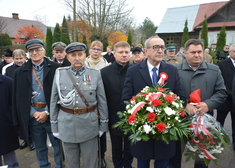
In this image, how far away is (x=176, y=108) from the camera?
6.29 feet

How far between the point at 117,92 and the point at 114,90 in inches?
2.3

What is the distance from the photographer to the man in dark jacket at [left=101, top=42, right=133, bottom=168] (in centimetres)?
295

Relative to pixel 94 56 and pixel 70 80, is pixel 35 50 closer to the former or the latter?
pixel 70 80

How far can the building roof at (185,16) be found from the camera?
27.9 m

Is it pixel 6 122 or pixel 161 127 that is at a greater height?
pixel 161 127

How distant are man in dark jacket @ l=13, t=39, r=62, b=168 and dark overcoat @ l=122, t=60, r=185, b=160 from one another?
1.36 m

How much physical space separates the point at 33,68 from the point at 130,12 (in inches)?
739

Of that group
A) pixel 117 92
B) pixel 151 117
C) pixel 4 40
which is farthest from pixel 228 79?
pixel 4 40

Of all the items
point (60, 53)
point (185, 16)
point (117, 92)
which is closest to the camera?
point (117, 92)

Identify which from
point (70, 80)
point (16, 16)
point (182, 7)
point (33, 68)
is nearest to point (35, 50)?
point (33, 68)

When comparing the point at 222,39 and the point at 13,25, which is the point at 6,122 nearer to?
the point at 222,39

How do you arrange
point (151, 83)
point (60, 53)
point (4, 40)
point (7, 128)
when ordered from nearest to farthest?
1. point (151, 83)
2. point (7, 128)
3. point (60, 53)
4. point (4, 40)

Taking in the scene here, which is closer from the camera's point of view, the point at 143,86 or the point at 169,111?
the point at 169,111

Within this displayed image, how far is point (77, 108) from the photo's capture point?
8.21 feet
